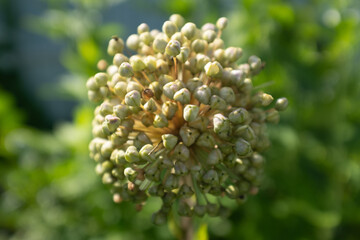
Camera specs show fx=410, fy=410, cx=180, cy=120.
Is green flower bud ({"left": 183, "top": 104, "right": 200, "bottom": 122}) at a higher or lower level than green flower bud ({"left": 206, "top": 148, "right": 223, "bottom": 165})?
higher

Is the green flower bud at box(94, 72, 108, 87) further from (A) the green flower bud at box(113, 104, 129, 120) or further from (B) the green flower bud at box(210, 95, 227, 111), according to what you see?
(B) the green flower bud at box(210, 95, 227, 111)

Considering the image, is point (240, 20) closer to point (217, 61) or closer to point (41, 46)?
point (217, 61)

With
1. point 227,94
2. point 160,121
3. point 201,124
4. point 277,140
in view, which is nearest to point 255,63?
point 227,94

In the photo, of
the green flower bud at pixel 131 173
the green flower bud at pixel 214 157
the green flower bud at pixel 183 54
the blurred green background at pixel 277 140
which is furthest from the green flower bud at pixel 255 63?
the blurred green background at pixel 277 140

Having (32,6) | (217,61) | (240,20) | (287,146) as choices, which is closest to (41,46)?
(32,6)

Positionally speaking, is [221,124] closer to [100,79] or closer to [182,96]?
[182,96]

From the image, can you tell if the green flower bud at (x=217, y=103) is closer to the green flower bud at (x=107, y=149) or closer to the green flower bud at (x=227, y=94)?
the green flower bud at (x=227, y=94)

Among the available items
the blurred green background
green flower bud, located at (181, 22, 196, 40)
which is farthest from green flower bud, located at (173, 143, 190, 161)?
the blurred green background
